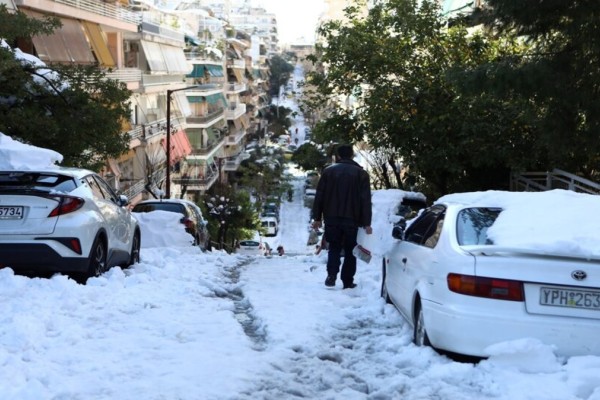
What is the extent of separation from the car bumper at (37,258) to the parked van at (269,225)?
61.8 meters

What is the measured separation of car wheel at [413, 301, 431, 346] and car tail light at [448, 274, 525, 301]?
0.66m

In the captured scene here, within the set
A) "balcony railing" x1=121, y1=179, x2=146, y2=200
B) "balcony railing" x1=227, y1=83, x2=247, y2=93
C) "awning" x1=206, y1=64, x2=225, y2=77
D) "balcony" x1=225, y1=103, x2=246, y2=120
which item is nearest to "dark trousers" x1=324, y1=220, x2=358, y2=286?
"balcony railing" x1=121, y1=179, x2=146, y2=200

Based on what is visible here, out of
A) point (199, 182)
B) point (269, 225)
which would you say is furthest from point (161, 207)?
point (269, 225)

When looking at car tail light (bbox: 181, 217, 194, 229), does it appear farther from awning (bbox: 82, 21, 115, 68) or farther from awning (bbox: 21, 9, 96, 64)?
awning (bbox: 82, 21, 115, 68)

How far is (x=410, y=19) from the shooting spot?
962 inches

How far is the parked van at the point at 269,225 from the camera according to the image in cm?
7212

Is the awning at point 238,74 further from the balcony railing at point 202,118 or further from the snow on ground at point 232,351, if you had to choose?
the snow on ground at point 232,351

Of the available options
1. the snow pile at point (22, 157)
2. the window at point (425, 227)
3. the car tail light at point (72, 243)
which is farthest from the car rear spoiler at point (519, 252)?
the snow pile at point (22, 157)

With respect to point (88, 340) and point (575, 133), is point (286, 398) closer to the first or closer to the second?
point (88, 340)

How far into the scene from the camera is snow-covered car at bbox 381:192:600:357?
18.1 feet

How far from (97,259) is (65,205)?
3.16 feet

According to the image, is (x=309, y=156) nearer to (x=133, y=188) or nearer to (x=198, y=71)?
(x=133, y=188)

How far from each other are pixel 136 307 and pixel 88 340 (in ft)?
5.07

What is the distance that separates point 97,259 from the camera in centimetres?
970
